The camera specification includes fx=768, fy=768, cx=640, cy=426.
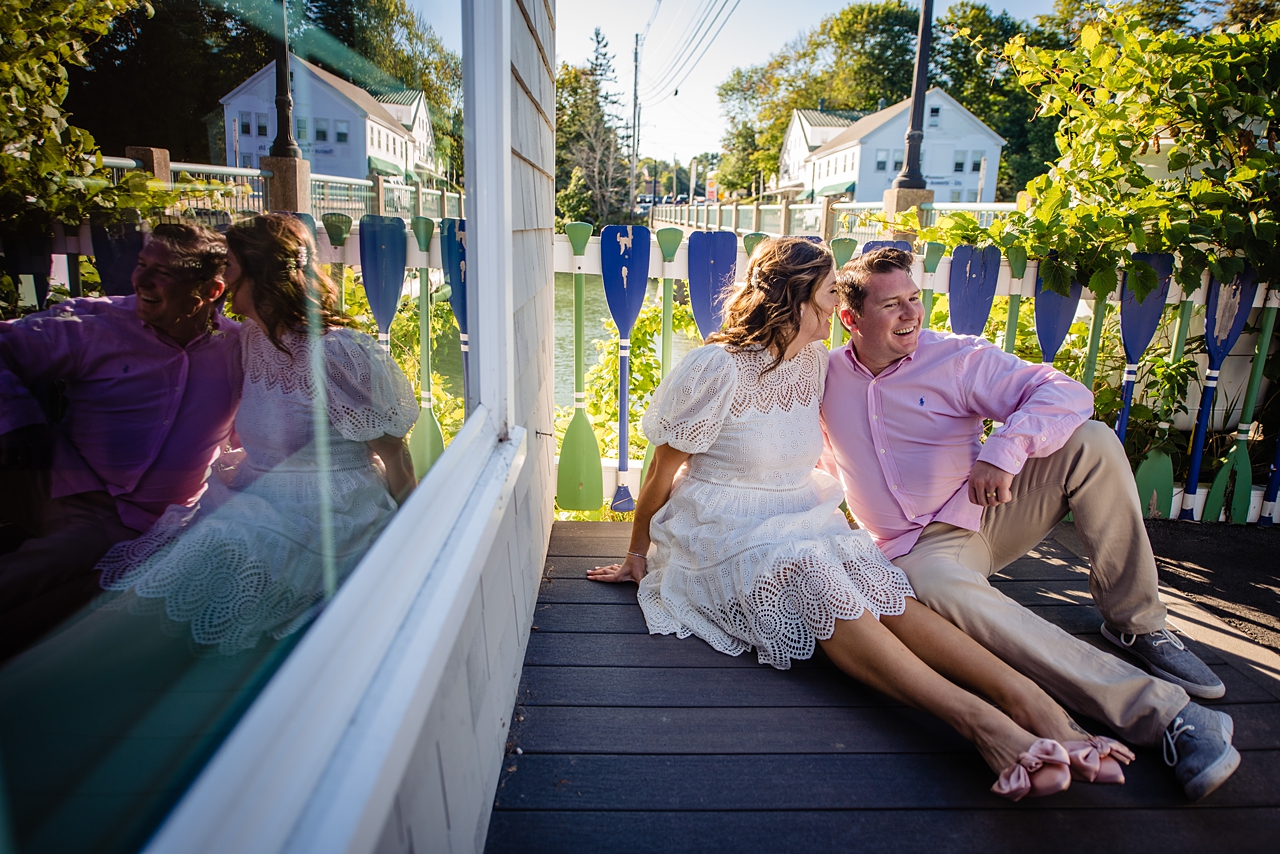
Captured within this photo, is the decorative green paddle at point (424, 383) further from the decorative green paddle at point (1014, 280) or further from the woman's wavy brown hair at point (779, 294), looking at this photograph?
the decorative green paddle at point (1014, 280)

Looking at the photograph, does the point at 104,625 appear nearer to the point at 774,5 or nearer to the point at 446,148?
the point at 446,148

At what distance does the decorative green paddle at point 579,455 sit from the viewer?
289cm

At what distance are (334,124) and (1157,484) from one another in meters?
3.31

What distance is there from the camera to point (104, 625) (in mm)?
617

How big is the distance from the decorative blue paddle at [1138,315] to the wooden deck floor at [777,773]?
1.26 m

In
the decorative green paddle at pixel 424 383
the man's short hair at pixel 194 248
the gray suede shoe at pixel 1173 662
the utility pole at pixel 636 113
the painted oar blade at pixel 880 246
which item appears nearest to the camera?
the man's short hair at pixel 194 248

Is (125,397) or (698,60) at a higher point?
(698,60)

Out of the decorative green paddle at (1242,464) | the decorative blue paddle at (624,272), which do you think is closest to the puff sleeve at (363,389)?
the decorative blue paddle at (624,272)

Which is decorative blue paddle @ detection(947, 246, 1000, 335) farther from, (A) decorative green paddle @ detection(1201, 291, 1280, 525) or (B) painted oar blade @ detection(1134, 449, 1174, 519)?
(A) decorative green paddle @ detection(1201, 291, 1280, 525)

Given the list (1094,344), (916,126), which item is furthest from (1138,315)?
(916,126)

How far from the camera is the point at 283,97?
2.81 ft

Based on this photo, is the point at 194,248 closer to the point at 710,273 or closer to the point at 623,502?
the point at 710,273

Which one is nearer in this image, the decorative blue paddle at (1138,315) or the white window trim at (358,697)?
the white window trim at (358,697)

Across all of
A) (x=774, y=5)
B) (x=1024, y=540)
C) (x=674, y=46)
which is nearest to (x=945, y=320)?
(x=1024, y=540)
